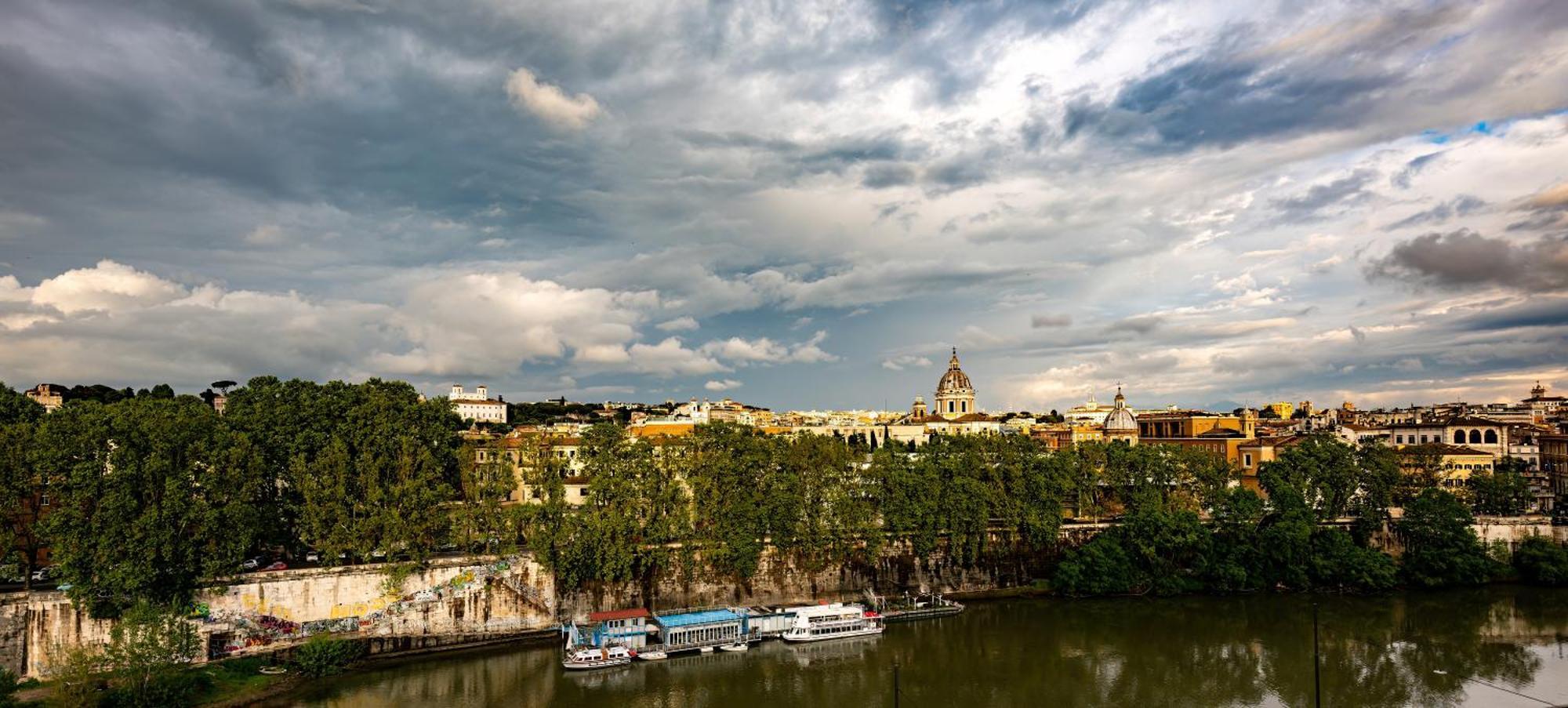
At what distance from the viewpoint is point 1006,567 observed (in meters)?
41.4

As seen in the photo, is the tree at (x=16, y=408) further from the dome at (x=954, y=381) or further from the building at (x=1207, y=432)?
the dome at (x=954, y=381)

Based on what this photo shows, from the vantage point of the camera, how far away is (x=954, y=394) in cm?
13875

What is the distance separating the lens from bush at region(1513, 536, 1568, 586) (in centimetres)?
4044

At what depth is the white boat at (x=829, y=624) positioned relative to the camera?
112ft

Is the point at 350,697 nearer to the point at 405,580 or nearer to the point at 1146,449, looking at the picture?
the point at 405,580

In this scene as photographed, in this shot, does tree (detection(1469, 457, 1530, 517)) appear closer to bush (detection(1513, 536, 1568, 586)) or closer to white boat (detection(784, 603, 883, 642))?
bush (detection(1513, 536, 1568, 586))

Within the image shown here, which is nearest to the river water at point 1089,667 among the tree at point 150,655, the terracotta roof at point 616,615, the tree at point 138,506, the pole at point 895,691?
the pole at point 895,691

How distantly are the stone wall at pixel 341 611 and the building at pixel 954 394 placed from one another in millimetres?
108489

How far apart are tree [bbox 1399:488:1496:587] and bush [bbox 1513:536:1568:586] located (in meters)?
1.70

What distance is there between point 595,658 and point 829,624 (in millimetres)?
9104

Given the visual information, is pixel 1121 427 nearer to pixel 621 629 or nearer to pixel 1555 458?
pixel 1555 458

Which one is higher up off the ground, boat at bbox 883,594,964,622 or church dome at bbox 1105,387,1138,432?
church dome at bbox 1105,387,1138,432

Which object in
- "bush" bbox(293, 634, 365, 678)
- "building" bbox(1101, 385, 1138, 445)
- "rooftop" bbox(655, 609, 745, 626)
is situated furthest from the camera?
"building" bbox(1101, 385, 1138, 445)

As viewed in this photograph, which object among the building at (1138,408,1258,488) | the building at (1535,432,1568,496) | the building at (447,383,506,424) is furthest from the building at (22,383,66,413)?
the building at (1535,432,1568,496)
